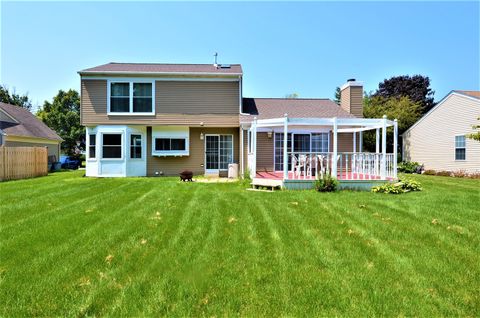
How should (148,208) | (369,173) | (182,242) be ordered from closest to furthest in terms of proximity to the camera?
1. (182,242)
2. (148,208)
3. (369,173)

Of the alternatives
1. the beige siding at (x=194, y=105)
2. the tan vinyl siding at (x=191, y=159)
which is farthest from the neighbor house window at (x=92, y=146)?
the tan vinyl siding at (x=191, y=159)

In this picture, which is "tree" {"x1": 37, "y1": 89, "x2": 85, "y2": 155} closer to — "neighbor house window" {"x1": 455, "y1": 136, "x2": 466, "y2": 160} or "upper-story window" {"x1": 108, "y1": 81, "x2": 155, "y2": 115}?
"upper-story window" {"x1": 108, "y1": 81, "x2": 155, "y2": 115}

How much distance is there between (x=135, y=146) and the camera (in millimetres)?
16750

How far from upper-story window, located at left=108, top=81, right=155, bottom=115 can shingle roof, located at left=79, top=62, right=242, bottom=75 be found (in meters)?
0.75

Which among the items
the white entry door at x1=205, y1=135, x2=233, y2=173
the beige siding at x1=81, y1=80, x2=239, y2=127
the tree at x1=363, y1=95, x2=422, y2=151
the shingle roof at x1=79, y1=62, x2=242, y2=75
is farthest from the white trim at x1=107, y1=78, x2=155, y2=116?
the tree at x1=363, y1=95, x2=422, y2=151

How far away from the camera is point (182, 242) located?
5.15 meters

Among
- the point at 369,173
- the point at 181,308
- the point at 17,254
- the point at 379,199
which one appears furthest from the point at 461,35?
the point at 17,254

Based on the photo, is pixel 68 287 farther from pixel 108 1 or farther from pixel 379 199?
pixel 108 1

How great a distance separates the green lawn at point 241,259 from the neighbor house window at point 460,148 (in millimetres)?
13256

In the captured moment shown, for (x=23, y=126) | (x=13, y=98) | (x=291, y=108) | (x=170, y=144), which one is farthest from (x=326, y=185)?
(x=13, y=98)

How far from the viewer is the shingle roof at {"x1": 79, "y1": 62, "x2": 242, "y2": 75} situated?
53.5 feet

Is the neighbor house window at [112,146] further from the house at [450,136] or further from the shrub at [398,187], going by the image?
the house at [450,136]

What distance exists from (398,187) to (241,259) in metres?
7.83

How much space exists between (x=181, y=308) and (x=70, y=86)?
1811 inches
